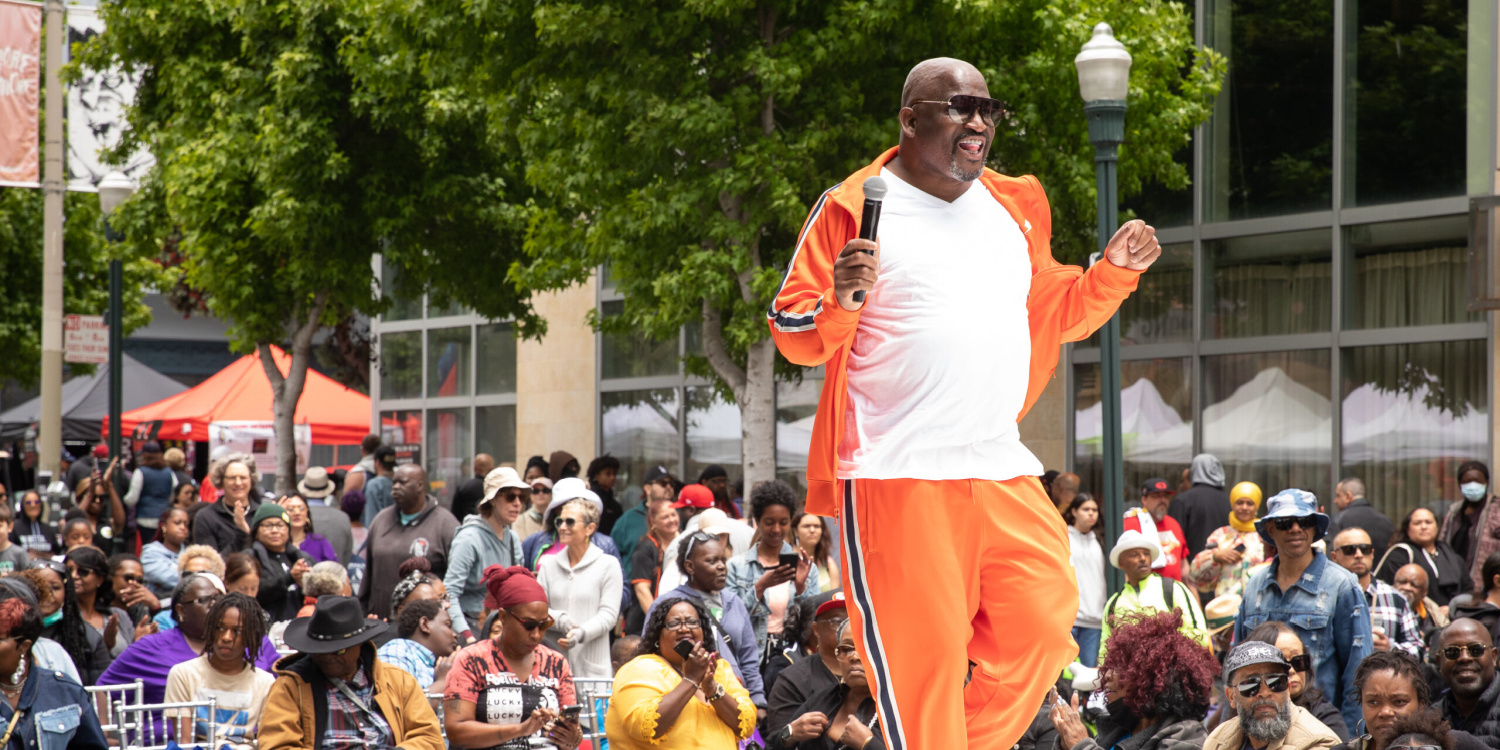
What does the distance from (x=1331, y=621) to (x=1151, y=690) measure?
1.51m

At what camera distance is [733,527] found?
34.3ft

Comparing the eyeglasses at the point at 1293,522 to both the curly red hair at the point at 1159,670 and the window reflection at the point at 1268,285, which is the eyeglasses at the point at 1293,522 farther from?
the window reflection at the point at 1268,285

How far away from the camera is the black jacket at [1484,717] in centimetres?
657

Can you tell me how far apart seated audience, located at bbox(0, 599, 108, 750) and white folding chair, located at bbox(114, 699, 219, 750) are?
0.76 meters

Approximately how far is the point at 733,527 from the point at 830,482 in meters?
5.90

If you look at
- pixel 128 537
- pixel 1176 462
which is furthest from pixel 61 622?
pixel 1176 462

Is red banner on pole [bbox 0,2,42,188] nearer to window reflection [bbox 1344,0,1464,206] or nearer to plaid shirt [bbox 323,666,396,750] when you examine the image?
plaid shirt [bbox 323,666,396,750]

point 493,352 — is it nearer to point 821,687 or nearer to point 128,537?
point 128,537

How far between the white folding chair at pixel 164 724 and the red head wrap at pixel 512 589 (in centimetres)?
132

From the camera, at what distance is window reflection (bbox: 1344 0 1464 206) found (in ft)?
47.0

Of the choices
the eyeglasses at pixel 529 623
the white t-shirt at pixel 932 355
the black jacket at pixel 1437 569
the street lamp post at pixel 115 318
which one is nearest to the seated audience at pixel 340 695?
the eyeglasses at pixel 529 623

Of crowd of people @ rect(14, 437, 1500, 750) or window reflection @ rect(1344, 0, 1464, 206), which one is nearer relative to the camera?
crowd of people @ rect(14, 437, 1500, 750)

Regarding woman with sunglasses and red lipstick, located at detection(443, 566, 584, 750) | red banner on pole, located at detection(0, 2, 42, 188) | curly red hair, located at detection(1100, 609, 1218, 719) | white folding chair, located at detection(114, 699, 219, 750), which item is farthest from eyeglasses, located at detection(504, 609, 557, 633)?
red banner on pole, located at detection(0, 2, 42, 188)

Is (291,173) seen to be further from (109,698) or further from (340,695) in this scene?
(340,695)
